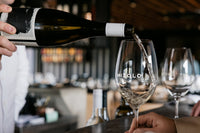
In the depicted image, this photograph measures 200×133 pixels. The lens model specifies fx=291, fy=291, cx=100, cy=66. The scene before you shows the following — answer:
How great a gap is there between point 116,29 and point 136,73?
0.13 m

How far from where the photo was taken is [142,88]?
0.70 m

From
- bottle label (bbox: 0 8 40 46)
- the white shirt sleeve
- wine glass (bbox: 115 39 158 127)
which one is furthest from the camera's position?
the white shirt sleeve

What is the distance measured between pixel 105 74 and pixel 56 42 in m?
7.47

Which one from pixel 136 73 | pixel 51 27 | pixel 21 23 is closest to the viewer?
pixel 136 73

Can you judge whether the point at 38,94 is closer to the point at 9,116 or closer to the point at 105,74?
the point at 9,116

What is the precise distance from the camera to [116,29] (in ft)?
2.48

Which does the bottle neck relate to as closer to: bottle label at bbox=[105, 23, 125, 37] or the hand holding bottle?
bottle label at bbox=[105, 23, 125, 37]

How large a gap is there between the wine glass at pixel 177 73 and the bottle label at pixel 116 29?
341 millimetres

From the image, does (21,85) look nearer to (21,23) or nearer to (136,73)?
(21,23)

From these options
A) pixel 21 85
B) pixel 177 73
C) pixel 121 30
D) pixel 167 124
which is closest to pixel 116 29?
pixel 121 30

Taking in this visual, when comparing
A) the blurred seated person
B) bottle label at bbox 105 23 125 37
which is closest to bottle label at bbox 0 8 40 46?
bottle label at bbox 105 23 125 37

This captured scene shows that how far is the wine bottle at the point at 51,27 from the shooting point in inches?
31.1

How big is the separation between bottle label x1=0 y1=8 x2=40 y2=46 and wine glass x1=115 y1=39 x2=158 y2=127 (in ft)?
0.95

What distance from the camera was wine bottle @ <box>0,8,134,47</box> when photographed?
2.59 feet
